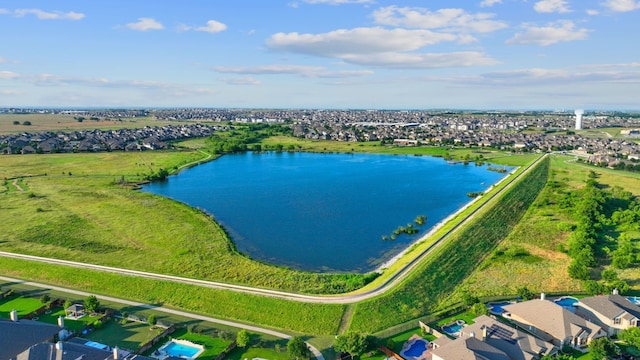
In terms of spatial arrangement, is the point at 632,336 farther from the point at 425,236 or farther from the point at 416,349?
the point at 425,236

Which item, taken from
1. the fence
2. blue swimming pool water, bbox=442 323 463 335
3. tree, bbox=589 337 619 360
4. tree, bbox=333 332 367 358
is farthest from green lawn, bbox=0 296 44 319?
tree, bbox=589 337 619 360

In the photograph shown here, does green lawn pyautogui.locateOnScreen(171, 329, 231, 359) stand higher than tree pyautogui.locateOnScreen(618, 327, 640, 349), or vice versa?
tree pyautogui.locateOnScreen(618, 327, 640, 349)

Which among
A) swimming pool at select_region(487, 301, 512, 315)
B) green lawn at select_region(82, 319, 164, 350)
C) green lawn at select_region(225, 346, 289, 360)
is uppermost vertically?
swimming pool at select_region(487, 301, 512, 315)

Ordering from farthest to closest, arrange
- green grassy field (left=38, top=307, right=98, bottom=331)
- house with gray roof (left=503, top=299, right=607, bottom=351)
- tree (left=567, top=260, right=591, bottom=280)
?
tree (left=567, top=260, right=591, bottom=280) → green grassy field (left=38, top=307, right=98, bottom=331) → house with gray roof (left=503, top=299, right=607, bottom=351)

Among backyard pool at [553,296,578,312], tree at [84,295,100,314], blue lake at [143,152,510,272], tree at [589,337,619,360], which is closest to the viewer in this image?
tree at [589,337,619,360]

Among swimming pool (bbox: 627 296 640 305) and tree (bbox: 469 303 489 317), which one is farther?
swimming pool (bbox: 627 296 640 305)

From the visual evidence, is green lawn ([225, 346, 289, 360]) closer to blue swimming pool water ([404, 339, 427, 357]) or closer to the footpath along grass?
the footpath along grass

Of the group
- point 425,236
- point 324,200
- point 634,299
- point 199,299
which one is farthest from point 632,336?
point 324,200
